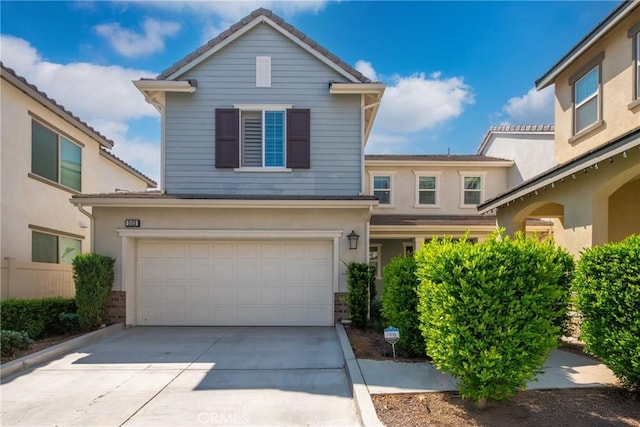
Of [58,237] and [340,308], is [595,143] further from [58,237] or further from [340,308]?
[58,237]

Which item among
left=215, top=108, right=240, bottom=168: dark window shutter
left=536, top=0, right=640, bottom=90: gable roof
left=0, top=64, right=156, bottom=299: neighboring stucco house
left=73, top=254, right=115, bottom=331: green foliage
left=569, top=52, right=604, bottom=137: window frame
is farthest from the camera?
left=215, top=108, right=240, bottom=168: dark window shutter

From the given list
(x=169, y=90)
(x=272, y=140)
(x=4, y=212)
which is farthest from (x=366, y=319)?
(x=4, y=212)

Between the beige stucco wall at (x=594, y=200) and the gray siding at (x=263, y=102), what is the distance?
15.0 ft

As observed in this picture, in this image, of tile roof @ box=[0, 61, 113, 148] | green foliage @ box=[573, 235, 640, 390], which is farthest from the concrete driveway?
tile roof @ box=[0, 61, 113, 148]

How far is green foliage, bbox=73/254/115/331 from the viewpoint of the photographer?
8.49 m

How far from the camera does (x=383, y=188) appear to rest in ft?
54.7

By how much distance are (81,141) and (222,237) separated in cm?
692

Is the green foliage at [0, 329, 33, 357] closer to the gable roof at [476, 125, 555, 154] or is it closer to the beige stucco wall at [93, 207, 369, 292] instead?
the beige stucco wall at [93, 207, 369, 292]

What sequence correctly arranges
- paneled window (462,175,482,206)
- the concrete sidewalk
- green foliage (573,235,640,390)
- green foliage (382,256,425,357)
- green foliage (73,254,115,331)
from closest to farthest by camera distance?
green foliage (573,235,640,390), the concrete sidewalk, green foliage (382,256,425,357), green foliage (73,254,115,331), paneled window (462,175,482,206)

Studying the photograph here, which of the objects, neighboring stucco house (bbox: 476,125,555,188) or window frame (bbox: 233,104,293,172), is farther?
neighboring stucco house (bbox: 476,125,555,188)

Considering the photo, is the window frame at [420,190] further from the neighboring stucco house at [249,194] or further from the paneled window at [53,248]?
the paneled window at [53,248]

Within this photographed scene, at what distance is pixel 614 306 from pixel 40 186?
1258 cm

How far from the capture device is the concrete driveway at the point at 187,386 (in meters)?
4.36

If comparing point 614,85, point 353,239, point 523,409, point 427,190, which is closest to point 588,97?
point 614,85
